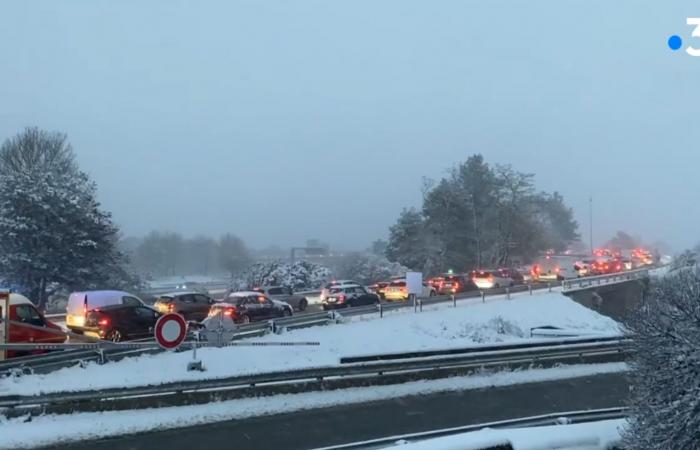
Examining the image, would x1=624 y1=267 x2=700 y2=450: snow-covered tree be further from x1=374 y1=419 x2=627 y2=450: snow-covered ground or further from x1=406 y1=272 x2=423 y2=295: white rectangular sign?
x1=406 y1=272 x2=423 y2=295: white rectangular sign

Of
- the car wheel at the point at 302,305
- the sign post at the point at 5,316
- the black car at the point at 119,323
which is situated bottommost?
the car wheel at the point at 302,305

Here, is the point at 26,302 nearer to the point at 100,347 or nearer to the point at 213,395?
the point at 100,347

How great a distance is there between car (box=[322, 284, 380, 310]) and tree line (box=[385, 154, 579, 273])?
30.4 metres

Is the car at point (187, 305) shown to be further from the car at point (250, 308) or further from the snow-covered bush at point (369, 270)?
the snow-covered bush at point (369, 270)

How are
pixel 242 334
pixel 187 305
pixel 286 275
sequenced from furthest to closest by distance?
1. pixel 286 275
2. pixel 187 305
3. pixel 242 334

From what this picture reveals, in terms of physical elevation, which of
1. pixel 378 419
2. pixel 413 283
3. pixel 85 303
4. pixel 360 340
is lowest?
pixel 360 340

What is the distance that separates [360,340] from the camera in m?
24.4

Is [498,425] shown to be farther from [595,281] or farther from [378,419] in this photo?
[595,281]

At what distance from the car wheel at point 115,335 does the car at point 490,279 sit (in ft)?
106

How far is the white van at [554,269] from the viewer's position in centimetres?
6247

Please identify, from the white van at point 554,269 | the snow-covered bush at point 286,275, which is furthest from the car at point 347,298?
the white van at point 554,269

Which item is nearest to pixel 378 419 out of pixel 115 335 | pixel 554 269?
pixel 115 335

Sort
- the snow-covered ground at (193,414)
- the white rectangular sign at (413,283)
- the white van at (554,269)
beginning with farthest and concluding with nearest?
the white van at (554,269) → the white rectangular sign at (413,283) → the snow-covered ground at (193,414)

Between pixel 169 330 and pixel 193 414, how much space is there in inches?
74.3
